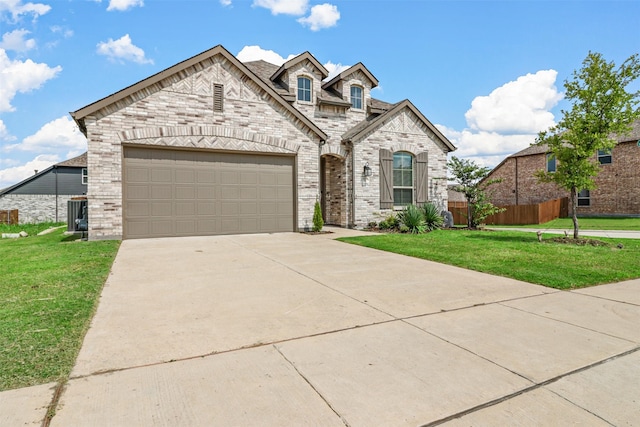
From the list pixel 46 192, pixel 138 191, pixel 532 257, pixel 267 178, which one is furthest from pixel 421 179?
pixel 46 192

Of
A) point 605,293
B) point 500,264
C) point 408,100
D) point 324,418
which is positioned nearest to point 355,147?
point 408,100

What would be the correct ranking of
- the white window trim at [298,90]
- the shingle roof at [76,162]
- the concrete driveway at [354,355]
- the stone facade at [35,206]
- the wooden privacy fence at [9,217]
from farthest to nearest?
the shingle roof at [76,162]
the stone facade at [35,206]
the wooden privacy fence at [9,217]
the white window trim at [298,90]
the concrete driveway at [354,355]

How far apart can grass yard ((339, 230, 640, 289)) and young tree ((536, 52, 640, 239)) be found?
2.26m

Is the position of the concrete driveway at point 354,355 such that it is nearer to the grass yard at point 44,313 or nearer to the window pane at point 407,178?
the grass yard at point 44,313

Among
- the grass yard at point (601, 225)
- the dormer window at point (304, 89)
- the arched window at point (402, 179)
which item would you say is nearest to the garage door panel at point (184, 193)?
the dormer window at point (304, 89)

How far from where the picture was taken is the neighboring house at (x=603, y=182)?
24828mm

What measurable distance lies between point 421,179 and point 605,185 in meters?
19.0

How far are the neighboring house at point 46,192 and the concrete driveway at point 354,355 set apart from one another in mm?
31788

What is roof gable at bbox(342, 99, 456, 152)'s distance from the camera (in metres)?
15.0

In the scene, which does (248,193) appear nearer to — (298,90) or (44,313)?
(298,90)

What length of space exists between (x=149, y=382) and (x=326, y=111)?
1467 centimetres

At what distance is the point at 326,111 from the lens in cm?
1596

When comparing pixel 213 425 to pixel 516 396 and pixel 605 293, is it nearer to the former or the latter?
pixel 516 396

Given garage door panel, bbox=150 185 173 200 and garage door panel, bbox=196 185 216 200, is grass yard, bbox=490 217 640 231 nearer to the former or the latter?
garage door panel, bbox=196 185 216 200
